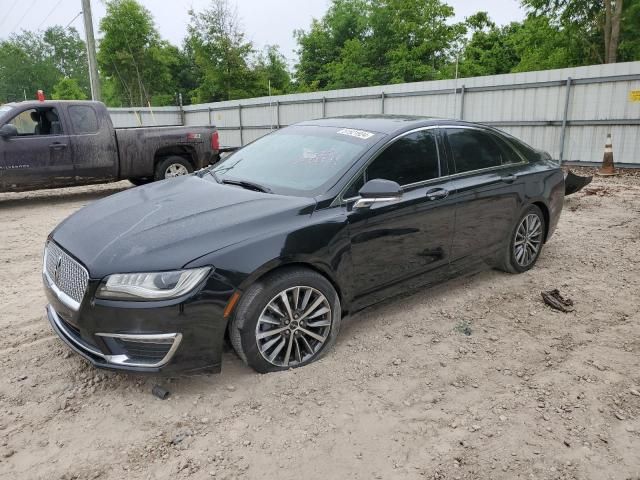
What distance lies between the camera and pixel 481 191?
426 cm

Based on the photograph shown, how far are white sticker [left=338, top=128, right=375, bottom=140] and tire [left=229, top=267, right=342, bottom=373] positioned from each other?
1192 millimetres

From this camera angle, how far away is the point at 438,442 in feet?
8.39

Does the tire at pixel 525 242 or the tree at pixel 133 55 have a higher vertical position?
the tree at pixel 133 55

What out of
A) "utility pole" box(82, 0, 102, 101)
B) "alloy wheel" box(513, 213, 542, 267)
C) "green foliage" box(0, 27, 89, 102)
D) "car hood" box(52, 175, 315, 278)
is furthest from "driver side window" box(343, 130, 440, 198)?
"green foliage" box(0, 27, 89, 102)

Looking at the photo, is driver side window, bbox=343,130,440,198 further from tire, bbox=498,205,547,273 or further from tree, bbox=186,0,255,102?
tree, bbox=186,0,255,102

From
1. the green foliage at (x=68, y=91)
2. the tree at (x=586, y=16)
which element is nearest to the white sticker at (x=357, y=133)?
the tree at (x=586, y=16)

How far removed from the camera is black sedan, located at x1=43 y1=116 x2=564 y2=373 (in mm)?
2736

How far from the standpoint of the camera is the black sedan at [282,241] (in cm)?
274

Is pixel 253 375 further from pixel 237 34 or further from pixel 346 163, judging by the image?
pixel 237 34

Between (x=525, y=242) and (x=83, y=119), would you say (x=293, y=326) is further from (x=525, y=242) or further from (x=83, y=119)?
(x=83, y=119)

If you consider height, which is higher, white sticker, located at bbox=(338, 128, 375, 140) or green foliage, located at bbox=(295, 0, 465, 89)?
green foliage, located at bbox=(295, 0, 465, 89)

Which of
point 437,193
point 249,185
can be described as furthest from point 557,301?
point 249,185

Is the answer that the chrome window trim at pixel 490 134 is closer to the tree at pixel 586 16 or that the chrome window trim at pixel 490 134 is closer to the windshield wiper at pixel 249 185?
the windshield wiper at pixel 249 185

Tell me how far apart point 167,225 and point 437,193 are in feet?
6.70
